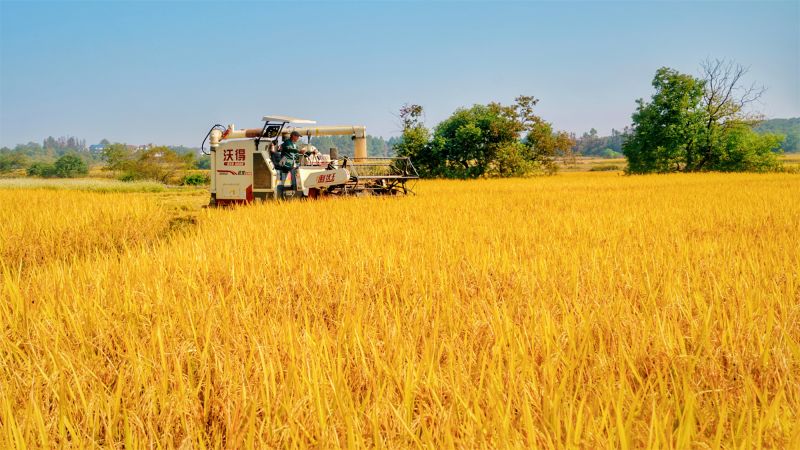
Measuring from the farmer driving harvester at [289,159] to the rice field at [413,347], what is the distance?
17.5 ft

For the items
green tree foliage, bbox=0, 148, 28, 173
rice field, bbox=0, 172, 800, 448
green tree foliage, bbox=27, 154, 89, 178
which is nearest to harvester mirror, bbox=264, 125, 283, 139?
rice field, bbox=0, 172, 800, 448

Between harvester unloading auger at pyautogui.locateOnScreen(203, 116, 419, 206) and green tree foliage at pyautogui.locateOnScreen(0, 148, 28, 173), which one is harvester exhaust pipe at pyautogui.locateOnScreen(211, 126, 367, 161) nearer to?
harvester unloading auger at pyautogui.locateOnScreen(203, 116, 419, 206)

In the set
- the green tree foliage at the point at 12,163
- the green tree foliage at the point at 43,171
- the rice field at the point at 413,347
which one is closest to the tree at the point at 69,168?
the green tree foliage at the point at 43,171

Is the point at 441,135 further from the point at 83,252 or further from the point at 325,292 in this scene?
the point at 325,292

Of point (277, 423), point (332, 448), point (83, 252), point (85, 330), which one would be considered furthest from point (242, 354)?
point (83, 252)

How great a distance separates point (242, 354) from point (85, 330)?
1021 millimetres

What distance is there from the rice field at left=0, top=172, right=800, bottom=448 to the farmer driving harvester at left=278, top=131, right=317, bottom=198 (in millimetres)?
5322

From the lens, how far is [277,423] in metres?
1.50

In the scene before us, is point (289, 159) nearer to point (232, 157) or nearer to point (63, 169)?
point (232, 157)

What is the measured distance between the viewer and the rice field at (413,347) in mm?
1436

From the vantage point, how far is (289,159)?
10.5 meters

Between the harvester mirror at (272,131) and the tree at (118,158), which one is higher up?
the tree at (118,158)

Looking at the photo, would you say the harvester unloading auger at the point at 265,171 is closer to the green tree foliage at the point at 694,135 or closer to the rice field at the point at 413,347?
the rice field at the point at 413,347

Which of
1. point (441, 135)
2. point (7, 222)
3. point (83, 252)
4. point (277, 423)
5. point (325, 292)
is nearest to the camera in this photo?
point (277, 423)
